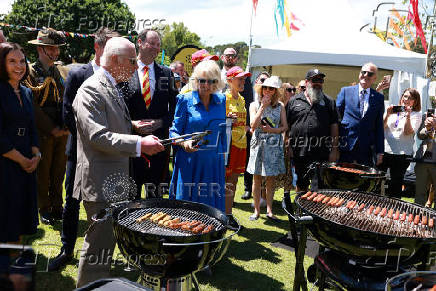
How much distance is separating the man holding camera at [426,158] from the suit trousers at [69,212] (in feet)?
17.4

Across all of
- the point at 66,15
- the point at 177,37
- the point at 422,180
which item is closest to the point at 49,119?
the point at 422,180

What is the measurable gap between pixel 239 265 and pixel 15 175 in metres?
2.45

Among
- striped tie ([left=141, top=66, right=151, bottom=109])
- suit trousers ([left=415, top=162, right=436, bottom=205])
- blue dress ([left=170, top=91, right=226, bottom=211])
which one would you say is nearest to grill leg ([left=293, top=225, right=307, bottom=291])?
blue dress ([left=170, top=91, right=226, bottom=211])

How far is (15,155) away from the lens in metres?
2.88

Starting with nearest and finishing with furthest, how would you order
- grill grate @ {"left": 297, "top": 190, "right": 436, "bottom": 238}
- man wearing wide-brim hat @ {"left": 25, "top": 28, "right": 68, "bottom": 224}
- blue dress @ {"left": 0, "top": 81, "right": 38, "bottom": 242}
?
grill grate @ {"left": 297, "top": 190, "right": 436, "bottom": 238} < blue dress @ {"left": 0, "top": 81, "right": 38, "bottom": 242} < man wearing wide-brim hat @ {"left": 25, "top": 28, "right": 68, "bottom": 224}

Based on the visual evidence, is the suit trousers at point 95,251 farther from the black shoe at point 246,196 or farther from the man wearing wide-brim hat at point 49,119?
the black shoe at point 246,196

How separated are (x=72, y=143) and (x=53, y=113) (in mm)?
1135

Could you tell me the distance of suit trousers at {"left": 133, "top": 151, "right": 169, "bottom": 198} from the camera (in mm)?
3781

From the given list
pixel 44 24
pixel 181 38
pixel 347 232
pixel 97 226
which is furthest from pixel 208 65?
pixel 181 38

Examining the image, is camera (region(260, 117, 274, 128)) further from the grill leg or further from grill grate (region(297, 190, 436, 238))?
the grill leg

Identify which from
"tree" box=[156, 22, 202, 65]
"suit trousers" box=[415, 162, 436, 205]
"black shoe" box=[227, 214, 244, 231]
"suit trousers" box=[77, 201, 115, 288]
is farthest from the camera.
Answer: "tree" box=[156, 22, 202, 65]

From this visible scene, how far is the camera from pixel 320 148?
5.04m

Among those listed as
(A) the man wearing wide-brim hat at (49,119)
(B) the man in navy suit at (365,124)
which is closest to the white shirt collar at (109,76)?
(A) the man wearing wide-brim hat at (49,119)

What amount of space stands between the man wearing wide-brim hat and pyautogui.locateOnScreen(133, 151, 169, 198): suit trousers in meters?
1.29
